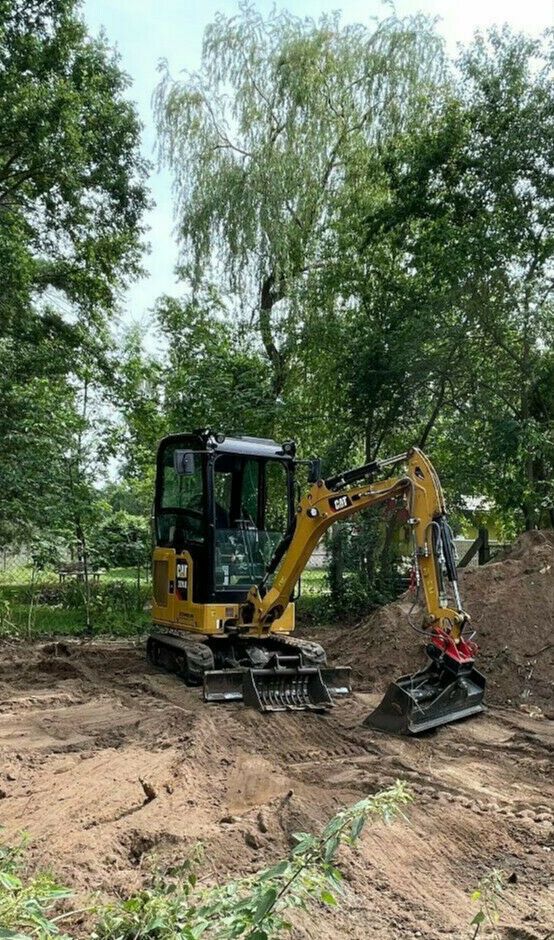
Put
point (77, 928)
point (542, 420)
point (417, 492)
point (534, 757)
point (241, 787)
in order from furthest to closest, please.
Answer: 1. point (542, 420)
2. point (417, 492)
3. point (534, 757)
4. point (241, 787)
5. point (77, 928)

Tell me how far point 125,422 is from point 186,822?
10.9 metres

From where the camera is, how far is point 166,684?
856 cm

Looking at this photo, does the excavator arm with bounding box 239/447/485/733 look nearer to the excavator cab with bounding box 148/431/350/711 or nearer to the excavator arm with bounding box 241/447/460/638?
the excavator arm with bounding box 241/447/460/638

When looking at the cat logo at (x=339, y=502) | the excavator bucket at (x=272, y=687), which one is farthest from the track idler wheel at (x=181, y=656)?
the cat logo at (x=339, y=502)

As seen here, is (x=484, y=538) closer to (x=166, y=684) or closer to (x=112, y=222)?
(x=166, y=684)

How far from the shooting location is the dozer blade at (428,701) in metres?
6.69

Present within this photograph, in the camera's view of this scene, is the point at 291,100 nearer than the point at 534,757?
No

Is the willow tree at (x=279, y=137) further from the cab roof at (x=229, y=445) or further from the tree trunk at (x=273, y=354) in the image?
the cab roof at (x=229, y=445)

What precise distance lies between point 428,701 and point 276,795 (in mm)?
2207

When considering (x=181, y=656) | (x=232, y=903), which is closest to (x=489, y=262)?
(x=181, y=656)

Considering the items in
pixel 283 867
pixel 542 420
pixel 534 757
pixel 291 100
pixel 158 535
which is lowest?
pixel 534 757

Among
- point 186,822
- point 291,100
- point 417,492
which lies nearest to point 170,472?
point 417,492

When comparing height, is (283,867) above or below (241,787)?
above

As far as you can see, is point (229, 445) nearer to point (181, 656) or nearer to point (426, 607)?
point (181, 656)
